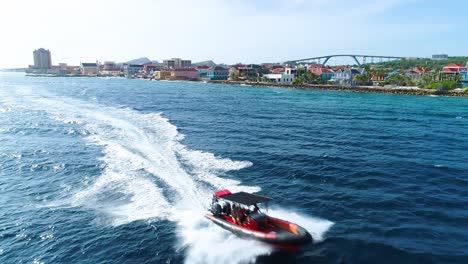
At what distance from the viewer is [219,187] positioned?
29984mm

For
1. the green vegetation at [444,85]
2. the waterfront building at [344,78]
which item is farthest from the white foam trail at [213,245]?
the waterfront building at [344,78]

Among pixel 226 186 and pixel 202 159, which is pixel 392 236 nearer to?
pixel 226 186

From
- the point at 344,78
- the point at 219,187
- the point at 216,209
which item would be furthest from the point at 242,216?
the point at 344,78

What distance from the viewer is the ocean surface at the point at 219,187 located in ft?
70.2

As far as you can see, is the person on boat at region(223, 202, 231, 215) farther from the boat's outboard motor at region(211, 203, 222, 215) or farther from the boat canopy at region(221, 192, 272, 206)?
the boat canopy at region(221, 192, 272, 206)

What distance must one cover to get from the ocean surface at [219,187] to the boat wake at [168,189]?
0.36ft

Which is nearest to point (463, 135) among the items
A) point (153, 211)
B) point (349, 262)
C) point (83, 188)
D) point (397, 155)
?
point (397, 155)

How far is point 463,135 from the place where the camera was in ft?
175

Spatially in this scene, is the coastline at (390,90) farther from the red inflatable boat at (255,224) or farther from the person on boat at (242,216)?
the person on boat at (242,216)

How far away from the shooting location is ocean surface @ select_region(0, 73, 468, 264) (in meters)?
21.4

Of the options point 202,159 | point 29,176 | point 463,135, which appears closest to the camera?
point 29,176

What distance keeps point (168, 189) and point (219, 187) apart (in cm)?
411

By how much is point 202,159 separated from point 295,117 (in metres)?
34.1

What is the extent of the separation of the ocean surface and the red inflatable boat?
0.61 metres
